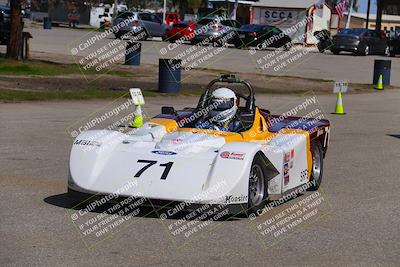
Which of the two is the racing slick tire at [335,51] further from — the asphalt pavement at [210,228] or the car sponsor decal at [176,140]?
the car sponsor decal at [176,140]

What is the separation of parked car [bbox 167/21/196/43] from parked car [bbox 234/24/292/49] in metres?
3.20

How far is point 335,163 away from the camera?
527 inches

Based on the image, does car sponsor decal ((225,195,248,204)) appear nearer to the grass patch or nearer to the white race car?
the white race car

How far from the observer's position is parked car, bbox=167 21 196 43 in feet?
178

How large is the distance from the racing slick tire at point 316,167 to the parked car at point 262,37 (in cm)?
4102

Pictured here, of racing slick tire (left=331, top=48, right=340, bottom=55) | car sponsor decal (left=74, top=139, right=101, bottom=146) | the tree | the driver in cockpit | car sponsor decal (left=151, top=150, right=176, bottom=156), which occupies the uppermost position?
the driver in cockpit

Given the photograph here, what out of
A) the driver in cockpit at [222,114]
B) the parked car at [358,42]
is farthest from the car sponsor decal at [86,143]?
the parked car at [358,42]

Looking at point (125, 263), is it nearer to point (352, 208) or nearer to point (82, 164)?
point (82, 164)

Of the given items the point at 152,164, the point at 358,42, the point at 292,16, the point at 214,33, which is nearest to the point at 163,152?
the point at 152,164

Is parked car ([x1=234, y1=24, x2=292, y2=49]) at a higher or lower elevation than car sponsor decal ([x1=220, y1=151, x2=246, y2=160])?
lower

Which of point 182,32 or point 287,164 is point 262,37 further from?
point 287,164

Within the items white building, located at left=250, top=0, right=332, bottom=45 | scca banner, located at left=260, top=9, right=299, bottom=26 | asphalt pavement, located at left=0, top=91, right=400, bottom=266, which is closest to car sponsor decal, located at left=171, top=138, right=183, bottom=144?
asphalt pavement, located at left=0, top=91, right=400, bottom=266

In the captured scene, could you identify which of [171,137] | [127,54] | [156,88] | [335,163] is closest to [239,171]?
[171,137]

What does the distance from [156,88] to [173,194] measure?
18.0 meters
